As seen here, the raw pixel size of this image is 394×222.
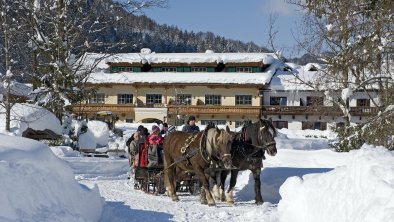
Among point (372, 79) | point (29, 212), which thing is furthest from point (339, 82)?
point (29, 212)

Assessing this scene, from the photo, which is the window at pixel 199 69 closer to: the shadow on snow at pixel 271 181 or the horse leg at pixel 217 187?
the shadow on snow at pixel 271 181

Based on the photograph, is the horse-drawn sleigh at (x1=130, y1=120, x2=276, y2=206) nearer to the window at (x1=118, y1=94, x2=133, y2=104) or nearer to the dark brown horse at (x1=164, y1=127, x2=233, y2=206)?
the dark brown horse at (x1=164, y1=127, x2=233, y2=206)

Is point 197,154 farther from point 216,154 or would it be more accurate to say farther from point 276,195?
point 276,195

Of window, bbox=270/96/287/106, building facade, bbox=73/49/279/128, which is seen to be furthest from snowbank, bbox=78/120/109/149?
window, bbox=270/96/287/106

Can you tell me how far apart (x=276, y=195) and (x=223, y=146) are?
8.21 ft

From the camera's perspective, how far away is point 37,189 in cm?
706

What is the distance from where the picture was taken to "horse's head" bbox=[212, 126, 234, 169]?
11.4 meters

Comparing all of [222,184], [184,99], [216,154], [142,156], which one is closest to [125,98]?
[184,99]

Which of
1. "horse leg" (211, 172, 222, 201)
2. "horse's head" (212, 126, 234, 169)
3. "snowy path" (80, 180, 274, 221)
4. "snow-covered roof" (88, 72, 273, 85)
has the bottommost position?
"snowy path" (80, 180, 274, 221)

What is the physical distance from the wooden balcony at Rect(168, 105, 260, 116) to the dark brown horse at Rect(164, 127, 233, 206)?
44.7m

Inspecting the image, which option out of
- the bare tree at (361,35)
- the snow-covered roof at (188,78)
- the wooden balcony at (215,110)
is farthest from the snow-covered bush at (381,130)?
the wooden balcony at (215,110)

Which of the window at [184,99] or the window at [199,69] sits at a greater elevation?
the window at [199,69]

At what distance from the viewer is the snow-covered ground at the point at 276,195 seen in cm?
606

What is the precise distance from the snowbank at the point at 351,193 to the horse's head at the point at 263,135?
120 inches
